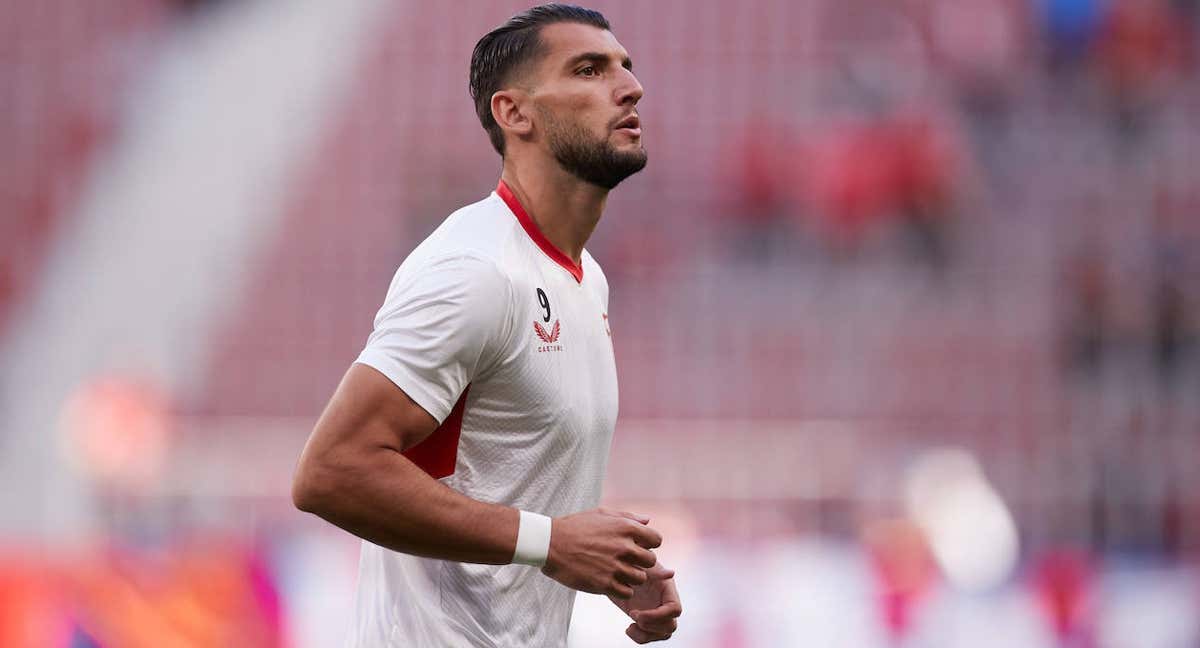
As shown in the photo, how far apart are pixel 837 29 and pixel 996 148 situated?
169cm

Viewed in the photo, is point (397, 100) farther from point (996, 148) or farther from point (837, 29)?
point (996, 148)

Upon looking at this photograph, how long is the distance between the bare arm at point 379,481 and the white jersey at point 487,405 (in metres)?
Result: 0.05

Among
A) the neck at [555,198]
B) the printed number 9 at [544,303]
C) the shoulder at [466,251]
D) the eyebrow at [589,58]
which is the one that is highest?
the eyebrow at [589,58]

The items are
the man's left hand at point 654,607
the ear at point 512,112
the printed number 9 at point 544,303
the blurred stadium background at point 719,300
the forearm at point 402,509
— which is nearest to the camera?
the forearm at point 402,509

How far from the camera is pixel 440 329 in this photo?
10.4 feet

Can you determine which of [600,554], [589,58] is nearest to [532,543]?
[600,554]

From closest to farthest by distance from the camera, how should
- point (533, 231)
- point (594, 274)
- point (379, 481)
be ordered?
point (379, 481) < point (533, 231) < point (594, 274)

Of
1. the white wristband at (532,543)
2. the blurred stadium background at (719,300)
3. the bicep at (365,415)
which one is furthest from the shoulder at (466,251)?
the blurred stadium background at (719,300)

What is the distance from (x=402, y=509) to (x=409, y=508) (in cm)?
1

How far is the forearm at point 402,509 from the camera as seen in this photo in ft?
10.2

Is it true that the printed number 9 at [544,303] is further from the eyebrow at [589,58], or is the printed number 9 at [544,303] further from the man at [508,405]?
the eyebrow at [589,58]

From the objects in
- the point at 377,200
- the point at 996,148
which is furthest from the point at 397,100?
the point at 996,148

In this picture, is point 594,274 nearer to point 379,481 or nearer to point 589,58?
point 589,58

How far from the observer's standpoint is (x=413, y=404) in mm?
3146
